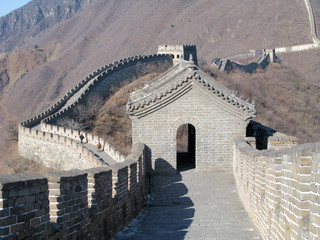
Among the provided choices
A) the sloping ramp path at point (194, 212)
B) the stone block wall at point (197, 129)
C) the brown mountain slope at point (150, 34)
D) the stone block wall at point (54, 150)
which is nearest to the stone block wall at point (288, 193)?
the sloping ramp path at point (194, 212)

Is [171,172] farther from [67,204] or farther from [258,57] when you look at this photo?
[258,57]

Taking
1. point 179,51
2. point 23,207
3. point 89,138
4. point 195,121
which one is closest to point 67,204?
point 23,207

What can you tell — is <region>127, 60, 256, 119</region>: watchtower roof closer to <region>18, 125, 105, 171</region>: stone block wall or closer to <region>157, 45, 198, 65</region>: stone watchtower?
<region>18, 125, 105, 171</region>: stone block wall

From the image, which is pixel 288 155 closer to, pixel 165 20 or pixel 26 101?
pixel 26 101

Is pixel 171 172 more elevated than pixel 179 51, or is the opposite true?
pixel 179 51

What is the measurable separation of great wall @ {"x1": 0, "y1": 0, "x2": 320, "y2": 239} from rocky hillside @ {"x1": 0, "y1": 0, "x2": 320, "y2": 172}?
54557 mm

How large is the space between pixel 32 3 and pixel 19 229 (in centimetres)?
19712

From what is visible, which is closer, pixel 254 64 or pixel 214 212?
pixel 214 212

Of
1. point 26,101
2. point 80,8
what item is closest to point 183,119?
point 26,101

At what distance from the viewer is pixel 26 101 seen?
84.3 metres

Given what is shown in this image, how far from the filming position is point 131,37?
116875 mm

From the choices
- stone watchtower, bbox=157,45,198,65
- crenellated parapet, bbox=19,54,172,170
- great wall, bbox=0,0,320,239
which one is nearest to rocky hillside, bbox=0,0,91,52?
stone watchtower, bbox=157,45,198,65

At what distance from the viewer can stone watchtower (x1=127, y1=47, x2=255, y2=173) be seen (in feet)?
49.0

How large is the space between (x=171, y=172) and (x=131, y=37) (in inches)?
4129
